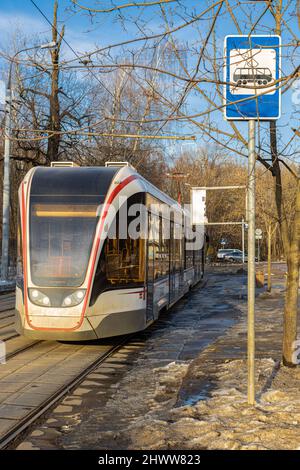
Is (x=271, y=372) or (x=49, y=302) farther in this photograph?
(x=49, y=302)

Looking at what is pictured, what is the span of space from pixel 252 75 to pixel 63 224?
5.06 m

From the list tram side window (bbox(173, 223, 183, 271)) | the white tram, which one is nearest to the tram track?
the white tram

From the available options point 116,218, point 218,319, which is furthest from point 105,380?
point 218,319

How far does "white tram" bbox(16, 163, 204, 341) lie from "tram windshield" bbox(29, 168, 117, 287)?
0.02m

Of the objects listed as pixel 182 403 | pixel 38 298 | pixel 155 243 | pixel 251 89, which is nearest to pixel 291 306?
pixel 182 403

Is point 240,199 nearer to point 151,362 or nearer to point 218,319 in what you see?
point 218,319

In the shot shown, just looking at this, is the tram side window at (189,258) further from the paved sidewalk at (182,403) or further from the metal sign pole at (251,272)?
the metal sign pole at (251,272)

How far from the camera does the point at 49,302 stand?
974cm

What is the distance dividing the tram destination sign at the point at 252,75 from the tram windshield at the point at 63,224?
4.47 m

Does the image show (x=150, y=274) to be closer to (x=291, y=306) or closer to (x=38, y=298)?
(x=38, y=298)

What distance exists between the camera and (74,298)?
9719 mm

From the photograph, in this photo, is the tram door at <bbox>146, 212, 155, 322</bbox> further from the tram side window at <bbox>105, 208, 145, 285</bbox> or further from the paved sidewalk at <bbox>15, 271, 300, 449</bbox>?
the paved sidewalk at <bbox>15, 271, 300, 449</bbox>

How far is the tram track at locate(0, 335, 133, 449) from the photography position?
5.61 meters
